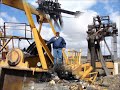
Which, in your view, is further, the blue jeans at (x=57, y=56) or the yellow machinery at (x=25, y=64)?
the blue jeans at (x=57, y=56)

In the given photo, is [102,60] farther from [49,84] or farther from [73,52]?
[49,84]

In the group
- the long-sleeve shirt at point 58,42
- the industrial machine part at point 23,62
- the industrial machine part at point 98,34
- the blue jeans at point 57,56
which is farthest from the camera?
the industrial machine part at point 98,34

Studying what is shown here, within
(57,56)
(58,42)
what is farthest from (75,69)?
(58,42)

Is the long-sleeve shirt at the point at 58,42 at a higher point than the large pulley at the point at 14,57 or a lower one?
higher

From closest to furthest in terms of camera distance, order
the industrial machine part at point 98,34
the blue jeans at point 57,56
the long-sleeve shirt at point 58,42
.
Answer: the blue jeans at point 57,56 < the long-sleeve shirt at point 58,42 < the industrial machine part at point 98,34

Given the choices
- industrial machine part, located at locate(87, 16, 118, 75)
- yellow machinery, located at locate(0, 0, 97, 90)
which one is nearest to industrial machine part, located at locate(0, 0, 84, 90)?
yellow machinery, located at locate(0, 0, 97, 90)

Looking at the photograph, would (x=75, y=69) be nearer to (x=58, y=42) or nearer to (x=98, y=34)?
(x=58, y=42)

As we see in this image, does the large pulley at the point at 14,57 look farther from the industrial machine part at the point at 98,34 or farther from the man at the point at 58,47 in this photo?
the industrial machine part at the point at 98,34

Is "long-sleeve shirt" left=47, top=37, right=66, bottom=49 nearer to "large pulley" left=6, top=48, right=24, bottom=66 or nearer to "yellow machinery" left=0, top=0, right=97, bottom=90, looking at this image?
"yellow machinery" left=0, top=0, right=97, bottom=90

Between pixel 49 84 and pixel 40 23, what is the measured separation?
2973 millimetres

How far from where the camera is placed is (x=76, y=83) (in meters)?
9.18

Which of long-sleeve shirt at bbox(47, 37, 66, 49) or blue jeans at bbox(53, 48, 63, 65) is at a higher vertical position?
long-sleeve shirt at bbox(47, 37, 66, 49)

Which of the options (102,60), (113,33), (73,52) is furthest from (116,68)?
(73,52)

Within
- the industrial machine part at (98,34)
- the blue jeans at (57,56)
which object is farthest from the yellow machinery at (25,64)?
the industrial machine part at (98,34)
